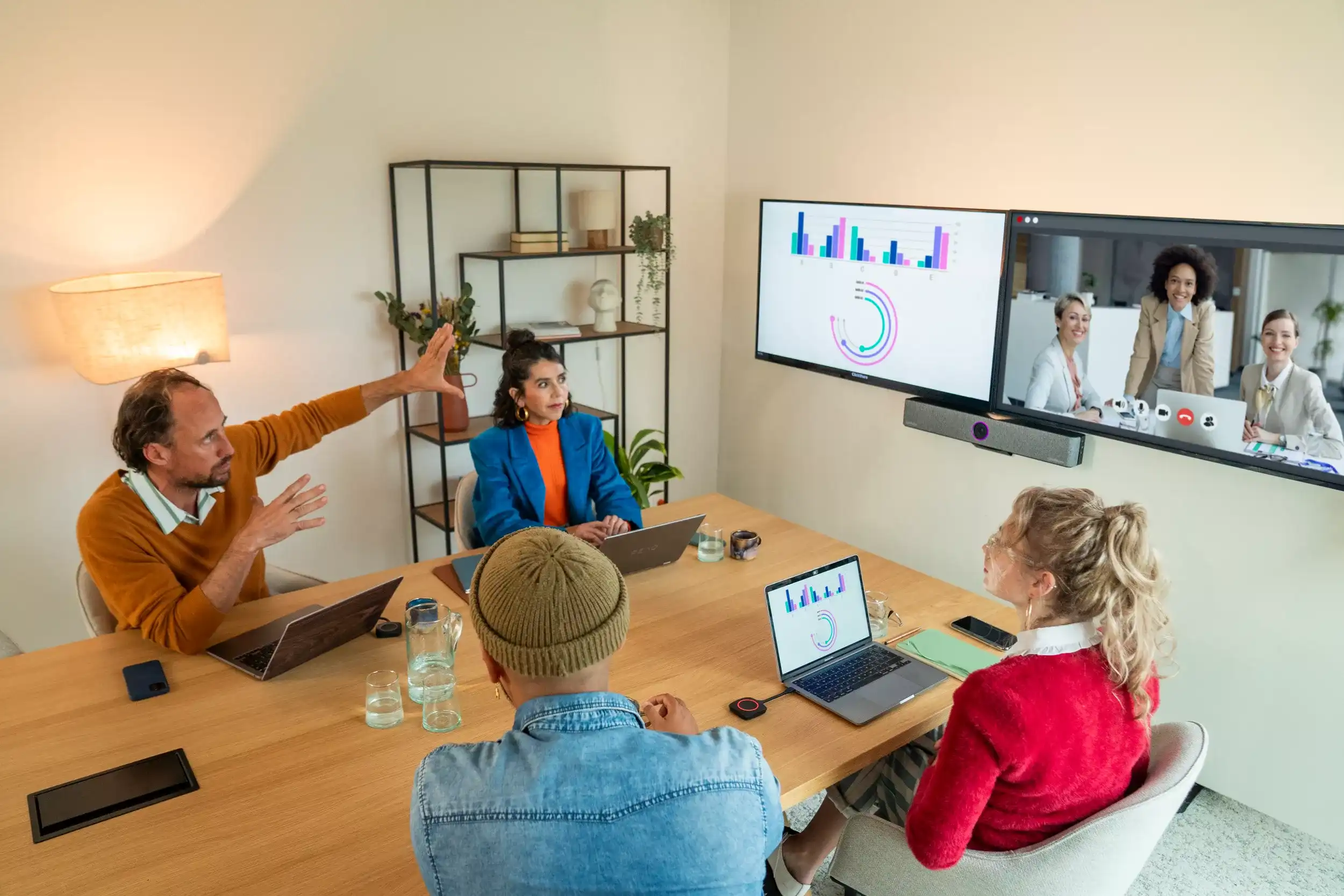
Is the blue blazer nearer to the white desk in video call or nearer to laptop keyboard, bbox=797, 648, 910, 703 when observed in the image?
laptop keyboard, bbox=797, 648, 910, 703

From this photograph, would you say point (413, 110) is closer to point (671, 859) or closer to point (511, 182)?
point (511, 182)

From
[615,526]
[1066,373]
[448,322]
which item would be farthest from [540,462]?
[1066,373]

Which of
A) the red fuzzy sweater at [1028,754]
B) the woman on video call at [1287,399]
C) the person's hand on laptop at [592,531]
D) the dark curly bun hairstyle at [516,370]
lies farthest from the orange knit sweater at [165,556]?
the woman on video call at [1287,399]

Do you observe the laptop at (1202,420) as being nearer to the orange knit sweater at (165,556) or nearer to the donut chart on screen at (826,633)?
the donut chart on screen at (826,633)

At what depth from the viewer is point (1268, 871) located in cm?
286

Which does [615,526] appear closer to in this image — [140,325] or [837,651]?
[837,651]

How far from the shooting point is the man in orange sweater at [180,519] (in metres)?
2.24

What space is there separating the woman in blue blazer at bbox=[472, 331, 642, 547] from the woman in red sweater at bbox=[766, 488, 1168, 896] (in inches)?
54.4

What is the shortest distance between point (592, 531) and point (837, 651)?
2.78 feet

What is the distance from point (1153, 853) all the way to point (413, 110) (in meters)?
3.54

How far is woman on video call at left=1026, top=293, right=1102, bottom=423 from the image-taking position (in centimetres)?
309

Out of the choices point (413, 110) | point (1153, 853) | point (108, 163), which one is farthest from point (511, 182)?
point (1153, 853)

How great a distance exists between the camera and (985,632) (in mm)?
2416

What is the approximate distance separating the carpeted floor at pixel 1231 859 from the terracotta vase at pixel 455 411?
6.36ft
